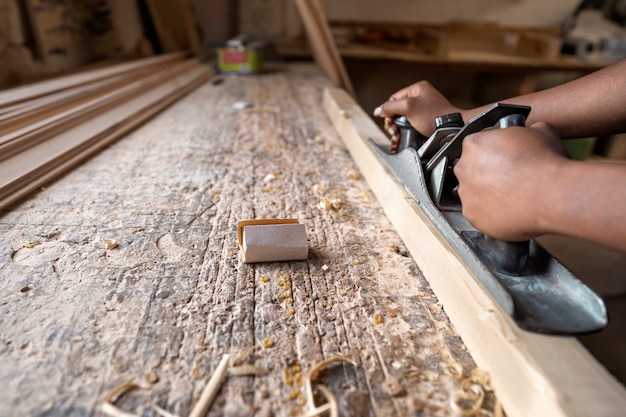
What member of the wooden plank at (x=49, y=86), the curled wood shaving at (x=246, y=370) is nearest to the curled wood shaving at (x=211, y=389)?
the curled wood shaving at (x=246, y=370)

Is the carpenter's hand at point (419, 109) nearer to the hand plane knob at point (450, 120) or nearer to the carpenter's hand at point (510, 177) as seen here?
the hand plane knob at point (450, 120)

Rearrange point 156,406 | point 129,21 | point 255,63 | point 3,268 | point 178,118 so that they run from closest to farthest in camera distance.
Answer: point 156,406 → point 3,268 → point 178,118 → point 255,63 → point 129,21

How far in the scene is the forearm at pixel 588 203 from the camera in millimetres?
520

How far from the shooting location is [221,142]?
4.91 feet

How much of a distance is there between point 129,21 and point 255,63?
4.14ft

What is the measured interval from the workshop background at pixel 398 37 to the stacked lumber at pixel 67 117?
0.87 m

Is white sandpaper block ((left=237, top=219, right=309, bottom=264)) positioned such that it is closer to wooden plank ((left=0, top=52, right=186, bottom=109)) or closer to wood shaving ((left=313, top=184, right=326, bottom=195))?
wood shaving ((left=313, top=184, right=326, bottom=195))

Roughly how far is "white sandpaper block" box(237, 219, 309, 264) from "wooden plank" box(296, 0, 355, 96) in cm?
210

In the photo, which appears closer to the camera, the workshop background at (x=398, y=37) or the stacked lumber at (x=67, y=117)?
the stacked lumber at (x=67, y=117)

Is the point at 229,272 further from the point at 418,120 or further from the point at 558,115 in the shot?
the point at 558,115

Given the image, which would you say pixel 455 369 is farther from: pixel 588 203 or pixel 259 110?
pixel 259 110

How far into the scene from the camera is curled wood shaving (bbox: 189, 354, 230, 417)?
0.50 metres

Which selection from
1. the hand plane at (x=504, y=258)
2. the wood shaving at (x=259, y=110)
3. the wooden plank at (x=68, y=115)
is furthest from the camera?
the wood shaving at (x=259, y=110)

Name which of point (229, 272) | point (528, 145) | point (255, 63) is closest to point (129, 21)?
point (255, 63)
